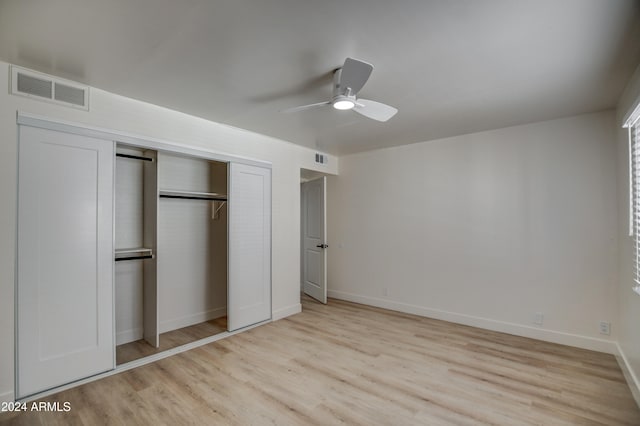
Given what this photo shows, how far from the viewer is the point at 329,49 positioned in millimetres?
2168

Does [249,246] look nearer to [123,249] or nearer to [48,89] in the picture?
[123,249]

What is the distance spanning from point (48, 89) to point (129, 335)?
8.58ft

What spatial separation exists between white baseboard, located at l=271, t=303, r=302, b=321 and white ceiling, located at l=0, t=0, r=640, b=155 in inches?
107

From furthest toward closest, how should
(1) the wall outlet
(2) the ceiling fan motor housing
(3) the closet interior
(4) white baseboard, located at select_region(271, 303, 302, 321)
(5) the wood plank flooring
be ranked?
1. (4) white baseboard, located at select_region(271, 303, 302, 321)
2. (1) the wall outlet
3. (3) the closet interior
4. (5) the wood plank flooring
5. (2) the ceiling fan motor housing

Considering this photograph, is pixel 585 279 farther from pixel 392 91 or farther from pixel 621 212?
pixel 392 91

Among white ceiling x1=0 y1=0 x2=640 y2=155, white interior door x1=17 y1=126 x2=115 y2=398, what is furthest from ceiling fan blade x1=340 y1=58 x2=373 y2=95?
white interior door x1=17 y1=126 x2=115 y2=398

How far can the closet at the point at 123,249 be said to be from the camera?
250 cm

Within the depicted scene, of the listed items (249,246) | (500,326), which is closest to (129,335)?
(249,246)

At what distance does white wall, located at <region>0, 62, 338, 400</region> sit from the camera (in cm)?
235

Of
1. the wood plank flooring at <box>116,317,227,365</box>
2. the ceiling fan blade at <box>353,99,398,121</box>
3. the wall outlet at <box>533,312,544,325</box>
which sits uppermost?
the ceiling fan blade at <box>353,99,398,121</box>

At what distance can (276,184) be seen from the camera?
455 centimetres

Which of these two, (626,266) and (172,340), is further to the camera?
(172,340)

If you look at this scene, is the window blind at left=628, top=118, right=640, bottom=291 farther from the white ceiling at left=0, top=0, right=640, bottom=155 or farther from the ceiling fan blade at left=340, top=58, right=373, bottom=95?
the ceiling fan blade at left=340, top=58, right=373, bottom=95

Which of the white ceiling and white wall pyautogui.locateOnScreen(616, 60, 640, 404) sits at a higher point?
the white ceiling
